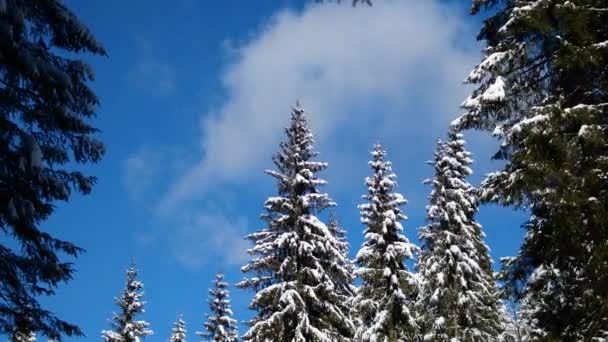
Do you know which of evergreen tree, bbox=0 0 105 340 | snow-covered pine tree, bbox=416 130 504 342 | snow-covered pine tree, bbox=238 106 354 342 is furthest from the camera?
snow-covered pine tree, bbox=416 130 504 342

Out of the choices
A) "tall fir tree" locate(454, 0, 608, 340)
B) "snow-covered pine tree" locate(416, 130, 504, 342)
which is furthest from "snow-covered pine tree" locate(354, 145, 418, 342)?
"tall fir tree" locate(454, 0, 608, 340)

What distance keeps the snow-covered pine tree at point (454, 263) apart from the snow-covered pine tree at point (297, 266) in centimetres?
477

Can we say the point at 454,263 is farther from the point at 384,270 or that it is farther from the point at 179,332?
the point at 179,332

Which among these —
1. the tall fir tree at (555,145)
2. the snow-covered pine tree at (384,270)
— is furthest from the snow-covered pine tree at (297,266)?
the tall fir tree at (555,145)

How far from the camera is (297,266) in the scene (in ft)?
79.7

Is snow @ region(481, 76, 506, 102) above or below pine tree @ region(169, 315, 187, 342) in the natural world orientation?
below

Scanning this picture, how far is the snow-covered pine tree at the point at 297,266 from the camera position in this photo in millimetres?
22797

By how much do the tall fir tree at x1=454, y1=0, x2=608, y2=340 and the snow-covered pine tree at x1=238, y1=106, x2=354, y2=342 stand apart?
1140cm

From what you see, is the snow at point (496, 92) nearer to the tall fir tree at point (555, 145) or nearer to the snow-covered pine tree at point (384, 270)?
the tall fir tree at point (555, 145)

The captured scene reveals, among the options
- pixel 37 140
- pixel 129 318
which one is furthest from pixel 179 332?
pixel 37 140

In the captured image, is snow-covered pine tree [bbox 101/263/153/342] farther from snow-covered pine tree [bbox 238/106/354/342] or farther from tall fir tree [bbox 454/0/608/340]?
tall fir tree [bbox 454/0/608/340]

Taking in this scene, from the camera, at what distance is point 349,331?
24516 mm

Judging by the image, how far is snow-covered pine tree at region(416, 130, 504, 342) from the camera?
27.6 metres

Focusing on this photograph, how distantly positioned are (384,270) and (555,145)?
18322mm
